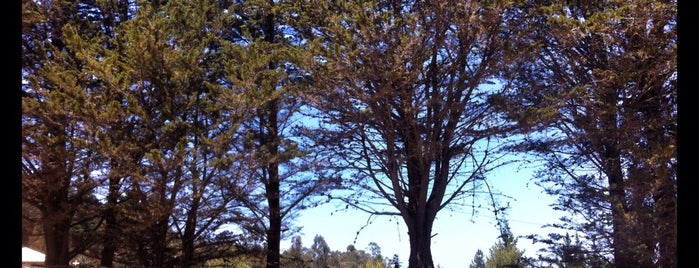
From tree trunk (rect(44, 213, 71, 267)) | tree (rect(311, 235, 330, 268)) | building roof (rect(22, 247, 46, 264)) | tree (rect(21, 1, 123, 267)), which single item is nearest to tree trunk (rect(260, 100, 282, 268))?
→ tree (rect(21, 1, 123, 267))

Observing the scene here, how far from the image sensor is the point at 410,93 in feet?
43.5

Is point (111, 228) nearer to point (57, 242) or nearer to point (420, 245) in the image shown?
point (57, 242)

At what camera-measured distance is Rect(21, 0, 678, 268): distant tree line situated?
10.1m

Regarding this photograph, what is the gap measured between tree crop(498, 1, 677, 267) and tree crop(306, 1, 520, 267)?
1104 mm

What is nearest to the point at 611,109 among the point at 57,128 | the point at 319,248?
the point at 57,128

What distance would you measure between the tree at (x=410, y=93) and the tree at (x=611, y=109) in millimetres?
1104

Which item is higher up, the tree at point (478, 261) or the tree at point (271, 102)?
the tree at point (271, 102)

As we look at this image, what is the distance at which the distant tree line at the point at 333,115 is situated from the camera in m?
10.1

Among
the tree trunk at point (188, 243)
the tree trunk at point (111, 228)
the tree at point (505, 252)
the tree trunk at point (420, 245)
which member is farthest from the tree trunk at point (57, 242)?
the tree at point (505, 252)

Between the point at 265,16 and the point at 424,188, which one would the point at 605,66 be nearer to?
the point at 424,188

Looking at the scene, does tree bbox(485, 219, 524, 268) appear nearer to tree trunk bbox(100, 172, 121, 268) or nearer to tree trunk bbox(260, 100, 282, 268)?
tree trunk bbox(260, 100, 282, 268)

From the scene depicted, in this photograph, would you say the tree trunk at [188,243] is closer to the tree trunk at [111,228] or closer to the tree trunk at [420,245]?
the tree trunk at [111,228]

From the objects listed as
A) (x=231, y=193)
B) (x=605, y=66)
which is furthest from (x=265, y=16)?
(x=605, y=66)
